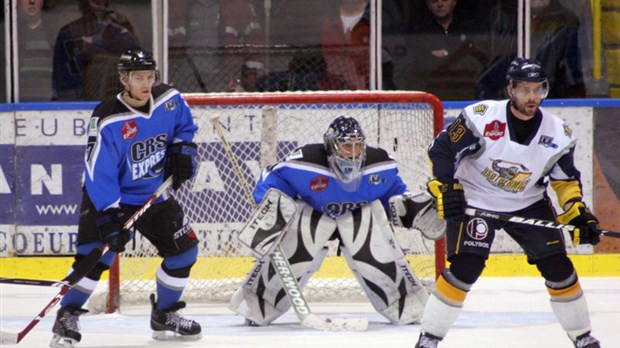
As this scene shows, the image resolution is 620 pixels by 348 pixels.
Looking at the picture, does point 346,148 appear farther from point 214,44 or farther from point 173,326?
point 214,44

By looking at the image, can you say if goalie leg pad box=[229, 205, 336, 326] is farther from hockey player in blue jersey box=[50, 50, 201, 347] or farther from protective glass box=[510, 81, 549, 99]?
protective glass box=[510, 81, 549, 99]

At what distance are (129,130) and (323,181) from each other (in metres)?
0.88

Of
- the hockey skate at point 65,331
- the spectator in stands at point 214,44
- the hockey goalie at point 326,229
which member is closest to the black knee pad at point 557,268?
the hockey goalie at point 326,229

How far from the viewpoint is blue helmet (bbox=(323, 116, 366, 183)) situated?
4.85m

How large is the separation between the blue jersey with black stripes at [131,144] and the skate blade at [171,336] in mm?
504

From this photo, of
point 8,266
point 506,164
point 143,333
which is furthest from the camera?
point 8,266

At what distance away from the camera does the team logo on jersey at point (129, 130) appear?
4516 mm

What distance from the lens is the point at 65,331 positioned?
4.46 m

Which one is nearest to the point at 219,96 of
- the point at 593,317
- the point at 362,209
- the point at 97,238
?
the point at 362,209

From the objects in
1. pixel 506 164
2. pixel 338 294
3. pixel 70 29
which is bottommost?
pixel 338 294

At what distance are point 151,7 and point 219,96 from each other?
1064 millimetres

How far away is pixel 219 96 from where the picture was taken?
560 centimetres

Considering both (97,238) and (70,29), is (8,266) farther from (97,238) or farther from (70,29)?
(97,238)

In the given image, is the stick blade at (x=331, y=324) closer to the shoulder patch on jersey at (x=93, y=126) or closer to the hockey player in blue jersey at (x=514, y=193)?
the hockey player in blue jersey at (x=514, y=193)
